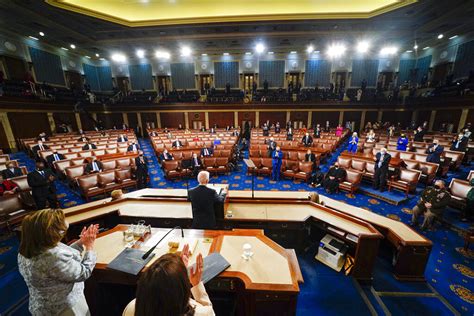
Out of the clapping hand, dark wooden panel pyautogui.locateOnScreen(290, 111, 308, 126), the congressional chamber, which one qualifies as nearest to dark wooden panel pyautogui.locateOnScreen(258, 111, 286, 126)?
the congressional chamber

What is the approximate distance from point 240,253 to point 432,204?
5.29 m

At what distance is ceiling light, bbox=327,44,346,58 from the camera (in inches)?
723

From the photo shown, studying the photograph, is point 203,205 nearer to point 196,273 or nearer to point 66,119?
point 196,273

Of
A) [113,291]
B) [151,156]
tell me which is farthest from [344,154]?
[151,156]

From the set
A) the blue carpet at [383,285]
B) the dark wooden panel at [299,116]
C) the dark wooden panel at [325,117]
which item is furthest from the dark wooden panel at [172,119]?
the blue carpet at [383,285]

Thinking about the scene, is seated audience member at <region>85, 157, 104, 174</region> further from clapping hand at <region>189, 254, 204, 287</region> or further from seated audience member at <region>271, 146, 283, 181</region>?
clapping hand at <region>189, 254, 204, 287</region>

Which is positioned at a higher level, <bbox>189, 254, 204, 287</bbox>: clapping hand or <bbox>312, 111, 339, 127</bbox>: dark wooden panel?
<bbox>312, 111, 339, 127</bbox>: dark wooden panel

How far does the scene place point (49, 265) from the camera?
156cm

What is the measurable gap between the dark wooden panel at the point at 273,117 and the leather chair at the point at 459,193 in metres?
15.7

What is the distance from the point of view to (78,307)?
6.06 ft

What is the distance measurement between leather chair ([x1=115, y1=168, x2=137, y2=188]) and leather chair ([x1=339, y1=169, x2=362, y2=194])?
795cm

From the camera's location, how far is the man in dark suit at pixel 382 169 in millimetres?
6965

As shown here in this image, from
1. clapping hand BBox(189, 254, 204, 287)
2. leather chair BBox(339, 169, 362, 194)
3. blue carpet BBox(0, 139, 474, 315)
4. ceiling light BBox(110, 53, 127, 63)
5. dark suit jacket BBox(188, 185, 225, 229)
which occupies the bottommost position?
blue carpet BBox(0, 139, 474, 315)

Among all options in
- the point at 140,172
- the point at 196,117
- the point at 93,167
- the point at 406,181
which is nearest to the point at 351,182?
the point at 406,181
